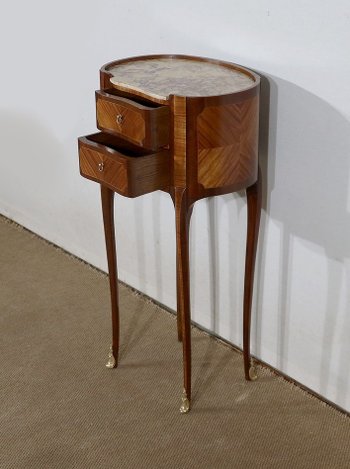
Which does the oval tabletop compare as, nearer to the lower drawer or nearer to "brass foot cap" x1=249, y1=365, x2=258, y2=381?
the lower drawer

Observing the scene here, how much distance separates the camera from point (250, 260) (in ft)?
5.46

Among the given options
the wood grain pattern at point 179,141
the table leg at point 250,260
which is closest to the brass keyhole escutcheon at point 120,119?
the wood grain pattern at point 179,141

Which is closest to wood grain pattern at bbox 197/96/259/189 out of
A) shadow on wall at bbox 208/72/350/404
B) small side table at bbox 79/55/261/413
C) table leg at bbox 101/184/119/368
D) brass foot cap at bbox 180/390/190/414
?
small side table at bbox 79/55/261/413

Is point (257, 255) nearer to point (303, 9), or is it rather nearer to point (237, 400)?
Result: point (237, 400)

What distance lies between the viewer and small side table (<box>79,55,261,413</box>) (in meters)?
1.40

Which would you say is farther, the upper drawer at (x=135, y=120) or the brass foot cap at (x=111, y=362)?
the brass foot cap at (x=111, y=362)

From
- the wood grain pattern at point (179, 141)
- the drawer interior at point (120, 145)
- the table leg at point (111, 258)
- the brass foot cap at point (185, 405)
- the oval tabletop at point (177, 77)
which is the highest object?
the oval tabletop at point (177, 77)

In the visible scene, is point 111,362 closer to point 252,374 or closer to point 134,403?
point 134,403

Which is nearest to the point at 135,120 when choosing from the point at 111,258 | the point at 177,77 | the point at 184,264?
the point at 177,77

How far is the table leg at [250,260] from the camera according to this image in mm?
1602

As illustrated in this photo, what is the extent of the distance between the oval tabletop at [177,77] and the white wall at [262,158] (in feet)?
0.20

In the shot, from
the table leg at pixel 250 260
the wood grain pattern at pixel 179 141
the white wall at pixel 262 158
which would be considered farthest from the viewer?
the table leg at pixel 250 260

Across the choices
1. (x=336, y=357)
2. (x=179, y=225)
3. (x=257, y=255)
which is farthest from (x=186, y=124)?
(x=336, y=357)

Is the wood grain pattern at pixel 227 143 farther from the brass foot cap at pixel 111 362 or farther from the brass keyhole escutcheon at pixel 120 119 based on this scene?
the brass foot cap at pixel 111 362
